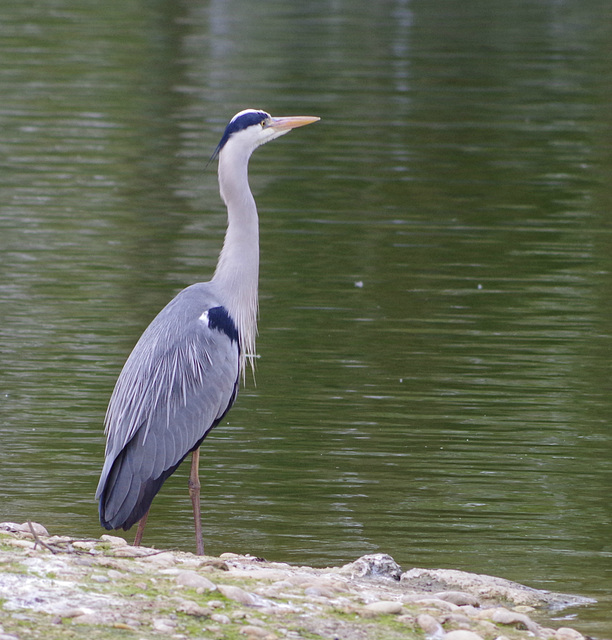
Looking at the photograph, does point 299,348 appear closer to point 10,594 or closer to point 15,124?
point 10,594

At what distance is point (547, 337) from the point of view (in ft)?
38.8

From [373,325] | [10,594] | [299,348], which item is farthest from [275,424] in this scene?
[10,594]

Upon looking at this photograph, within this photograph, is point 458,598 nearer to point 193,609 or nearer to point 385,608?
point 385,608

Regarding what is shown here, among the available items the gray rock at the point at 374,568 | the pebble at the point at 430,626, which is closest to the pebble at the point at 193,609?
the pebble at the point at 430,626

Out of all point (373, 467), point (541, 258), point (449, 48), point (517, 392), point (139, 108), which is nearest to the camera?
point (373, 467)

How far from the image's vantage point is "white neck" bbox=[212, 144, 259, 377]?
7.62 metres

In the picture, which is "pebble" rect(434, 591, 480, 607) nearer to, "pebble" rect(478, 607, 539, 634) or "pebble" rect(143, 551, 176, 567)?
"pebble" rect(478, 607, 539, 634)

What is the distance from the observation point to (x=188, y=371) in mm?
7184

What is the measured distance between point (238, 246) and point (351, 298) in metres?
5.35

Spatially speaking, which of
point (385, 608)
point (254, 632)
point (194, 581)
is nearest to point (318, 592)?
point (385, 608)

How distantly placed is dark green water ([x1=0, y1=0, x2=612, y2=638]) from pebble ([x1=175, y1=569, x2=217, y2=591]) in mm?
1866

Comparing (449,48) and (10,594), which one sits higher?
(10,594)

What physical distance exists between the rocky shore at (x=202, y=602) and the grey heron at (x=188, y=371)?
444mm

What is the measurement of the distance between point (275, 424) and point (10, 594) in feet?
15.0
